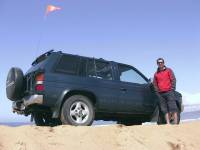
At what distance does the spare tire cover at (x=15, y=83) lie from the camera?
8891mm

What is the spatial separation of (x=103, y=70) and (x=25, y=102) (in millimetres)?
2004

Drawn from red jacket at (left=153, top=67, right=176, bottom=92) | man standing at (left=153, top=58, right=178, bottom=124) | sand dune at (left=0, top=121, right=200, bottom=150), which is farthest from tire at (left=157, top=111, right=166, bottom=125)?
sand dune at (left=0, top=121, right=200, bottom=150)

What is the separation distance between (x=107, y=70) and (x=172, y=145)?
2654mm

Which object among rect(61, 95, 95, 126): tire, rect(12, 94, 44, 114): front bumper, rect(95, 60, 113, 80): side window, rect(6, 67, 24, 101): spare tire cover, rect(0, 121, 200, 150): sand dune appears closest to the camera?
rect(0, 121, 200, 150): sand dune

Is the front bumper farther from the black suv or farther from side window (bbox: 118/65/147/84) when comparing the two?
side window (bbox: 118/65/147/84)

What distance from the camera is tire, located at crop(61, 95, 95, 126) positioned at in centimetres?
852

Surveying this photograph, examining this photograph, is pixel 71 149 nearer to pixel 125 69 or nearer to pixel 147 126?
pixel 147 126

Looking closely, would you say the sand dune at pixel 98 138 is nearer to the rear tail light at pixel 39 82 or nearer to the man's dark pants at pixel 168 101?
the rear tail light at pixel 39 82

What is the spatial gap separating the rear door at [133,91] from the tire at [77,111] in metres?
1.02

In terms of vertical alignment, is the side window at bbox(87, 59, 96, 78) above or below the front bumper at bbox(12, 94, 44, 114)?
above

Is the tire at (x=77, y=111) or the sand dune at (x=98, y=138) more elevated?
the tire at (x=77, y=111)

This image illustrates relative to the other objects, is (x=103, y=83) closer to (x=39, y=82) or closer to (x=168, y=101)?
(x=39, y=82)

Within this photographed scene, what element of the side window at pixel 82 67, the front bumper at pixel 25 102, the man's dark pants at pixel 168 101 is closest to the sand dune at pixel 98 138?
the front bumper at pixel 25 102

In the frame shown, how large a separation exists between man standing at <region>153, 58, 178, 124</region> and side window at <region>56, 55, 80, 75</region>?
86.8 inches
